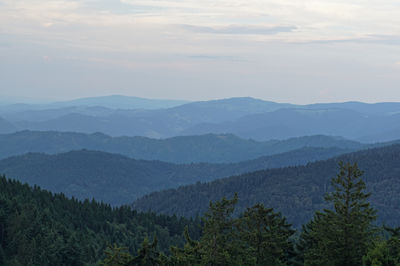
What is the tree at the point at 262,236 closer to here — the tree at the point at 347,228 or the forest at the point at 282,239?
the forest at the point at 282,239

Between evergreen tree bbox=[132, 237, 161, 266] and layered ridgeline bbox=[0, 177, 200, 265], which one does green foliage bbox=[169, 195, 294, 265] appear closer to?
evergreen tree bbox=[132, 237, 161, 266]

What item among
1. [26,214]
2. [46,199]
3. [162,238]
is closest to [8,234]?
[26,214]

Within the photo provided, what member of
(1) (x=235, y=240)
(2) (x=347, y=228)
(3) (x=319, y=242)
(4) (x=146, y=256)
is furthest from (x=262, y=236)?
(4) (x=146, y=256)

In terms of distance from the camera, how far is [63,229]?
12338cm

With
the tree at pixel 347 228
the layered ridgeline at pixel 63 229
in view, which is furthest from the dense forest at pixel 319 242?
the layered ridgeline at pixel 63 229

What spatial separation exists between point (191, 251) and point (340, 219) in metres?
12.6

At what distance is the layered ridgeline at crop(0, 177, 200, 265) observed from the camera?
98.2 m

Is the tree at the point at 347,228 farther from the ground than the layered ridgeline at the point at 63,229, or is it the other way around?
the tree at the point at 347,228

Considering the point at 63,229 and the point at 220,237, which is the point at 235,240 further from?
the point at 63,229

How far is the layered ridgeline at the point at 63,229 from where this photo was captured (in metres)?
98.2

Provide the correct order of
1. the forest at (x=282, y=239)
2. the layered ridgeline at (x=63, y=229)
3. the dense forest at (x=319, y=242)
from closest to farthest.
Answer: the dense forest at (x=319, y=242) → the forest at (x=282, y=239) → the layered ridgeline at (x=63, y=229)

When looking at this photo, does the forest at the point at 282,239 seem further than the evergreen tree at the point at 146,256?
Yes

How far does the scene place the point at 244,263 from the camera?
41375 mm

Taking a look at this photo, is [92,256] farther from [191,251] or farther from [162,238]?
[191,251]
